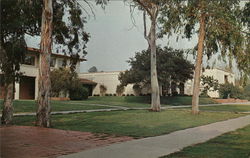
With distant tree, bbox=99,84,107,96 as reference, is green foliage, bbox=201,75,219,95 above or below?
above

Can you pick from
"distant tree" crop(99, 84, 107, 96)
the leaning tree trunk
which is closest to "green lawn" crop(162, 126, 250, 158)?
the leaning tree trunk

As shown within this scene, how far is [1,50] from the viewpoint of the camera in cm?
1121

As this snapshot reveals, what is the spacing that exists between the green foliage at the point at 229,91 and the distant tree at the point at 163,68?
1791 cm

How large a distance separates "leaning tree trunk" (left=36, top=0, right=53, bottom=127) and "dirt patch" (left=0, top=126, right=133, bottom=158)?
1498 mm

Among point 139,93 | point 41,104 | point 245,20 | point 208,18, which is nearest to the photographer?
point 41,104

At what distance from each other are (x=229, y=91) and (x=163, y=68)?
24.1 m

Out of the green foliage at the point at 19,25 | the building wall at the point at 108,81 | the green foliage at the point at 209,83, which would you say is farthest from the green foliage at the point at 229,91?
the green foliage at the point at 19,25

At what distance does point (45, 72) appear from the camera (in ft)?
39.9

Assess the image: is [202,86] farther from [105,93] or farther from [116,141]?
[116,141]

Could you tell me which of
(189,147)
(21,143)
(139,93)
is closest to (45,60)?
(21,143)

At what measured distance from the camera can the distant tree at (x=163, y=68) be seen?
1457 inches

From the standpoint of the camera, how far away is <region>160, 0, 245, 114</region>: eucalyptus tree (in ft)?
59.7

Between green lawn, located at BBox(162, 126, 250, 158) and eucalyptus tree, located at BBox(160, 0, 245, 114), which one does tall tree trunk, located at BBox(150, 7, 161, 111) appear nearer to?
eucalyptus tree, located at BBox(160, 0, 245, 114)

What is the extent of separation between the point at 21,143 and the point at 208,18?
15.7 m
